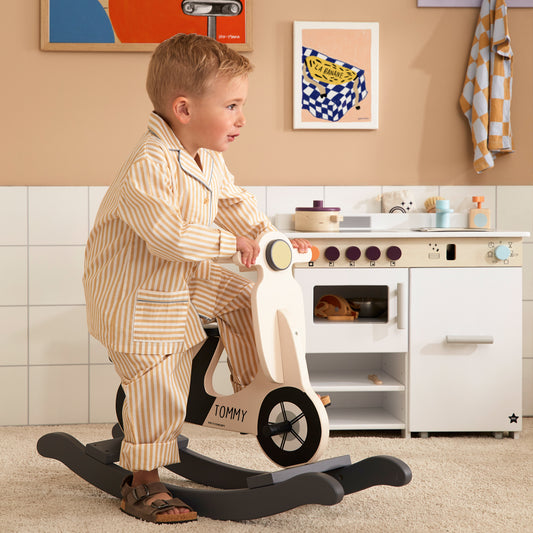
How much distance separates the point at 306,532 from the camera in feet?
5.70

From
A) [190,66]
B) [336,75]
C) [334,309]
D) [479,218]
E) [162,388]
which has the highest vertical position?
[336,75]

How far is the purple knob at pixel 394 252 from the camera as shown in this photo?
2637 millimetres

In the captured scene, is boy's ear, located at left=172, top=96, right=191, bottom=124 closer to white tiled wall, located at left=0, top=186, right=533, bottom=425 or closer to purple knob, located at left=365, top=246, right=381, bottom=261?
purple knob, located at left=365, top=246, right=381, bottom=261

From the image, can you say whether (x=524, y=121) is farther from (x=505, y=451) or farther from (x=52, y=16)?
(x=52, y=16)

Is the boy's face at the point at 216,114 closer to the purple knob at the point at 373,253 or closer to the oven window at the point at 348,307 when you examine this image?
the purple knob at the point at 373,253

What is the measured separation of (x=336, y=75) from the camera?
2984 millimetres

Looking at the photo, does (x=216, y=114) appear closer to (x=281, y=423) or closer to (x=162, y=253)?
(x=162, y=253)

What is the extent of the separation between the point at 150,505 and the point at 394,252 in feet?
4.33

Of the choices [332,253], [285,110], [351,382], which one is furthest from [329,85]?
[351,382]

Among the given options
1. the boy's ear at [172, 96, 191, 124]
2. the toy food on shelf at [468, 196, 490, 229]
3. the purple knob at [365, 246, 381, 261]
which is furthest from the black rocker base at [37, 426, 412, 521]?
the toy food on shelf at [468, 196, 490, 229]

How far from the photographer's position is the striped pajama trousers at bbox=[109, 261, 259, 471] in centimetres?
173

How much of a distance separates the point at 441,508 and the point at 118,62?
210 cm

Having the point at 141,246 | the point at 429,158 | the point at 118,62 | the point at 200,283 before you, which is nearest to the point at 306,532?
the point at 200,283

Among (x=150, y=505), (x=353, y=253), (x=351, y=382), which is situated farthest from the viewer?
(x=351, y=382)
